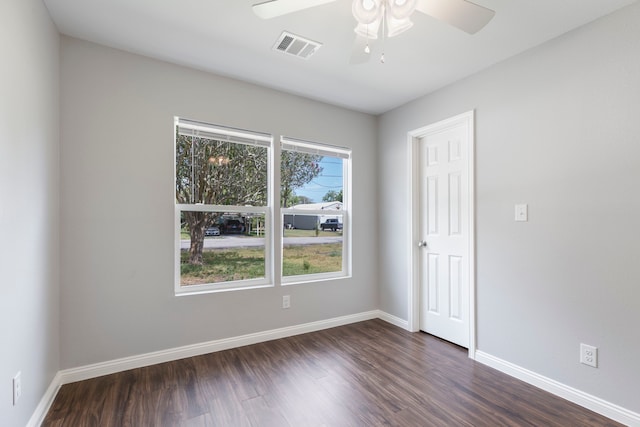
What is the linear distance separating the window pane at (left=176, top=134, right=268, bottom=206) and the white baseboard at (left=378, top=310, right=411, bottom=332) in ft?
6.59

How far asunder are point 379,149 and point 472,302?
2063mm

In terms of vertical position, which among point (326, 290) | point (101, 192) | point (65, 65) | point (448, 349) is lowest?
point (448, 349)

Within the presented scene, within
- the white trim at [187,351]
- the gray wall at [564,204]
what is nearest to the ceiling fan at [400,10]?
the gray wall at [564,204]

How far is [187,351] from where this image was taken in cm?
264

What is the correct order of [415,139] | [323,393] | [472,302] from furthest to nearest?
1. [415,139]
2. [472,302]
3. [323,393]

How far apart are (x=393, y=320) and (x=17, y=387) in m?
3.19

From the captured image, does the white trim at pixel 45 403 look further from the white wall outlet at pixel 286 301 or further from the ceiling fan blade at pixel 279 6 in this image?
the ceiling fan blade at pixel 279 6

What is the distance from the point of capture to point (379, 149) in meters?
3.84

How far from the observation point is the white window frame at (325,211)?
129 inches

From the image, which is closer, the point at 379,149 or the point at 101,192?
the point at 101,192

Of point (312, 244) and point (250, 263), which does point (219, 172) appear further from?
point (312, 244)

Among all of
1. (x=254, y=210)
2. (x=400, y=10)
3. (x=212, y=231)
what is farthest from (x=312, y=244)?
(x=400, y=10)

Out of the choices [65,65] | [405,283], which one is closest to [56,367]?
[65,65]

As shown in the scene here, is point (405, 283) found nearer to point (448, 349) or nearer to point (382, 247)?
point (382, 247)
